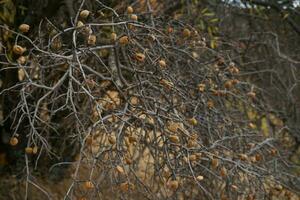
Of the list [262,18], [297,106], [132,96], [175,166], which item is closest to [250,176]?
[175,166]

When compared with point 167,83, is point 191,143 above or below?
below

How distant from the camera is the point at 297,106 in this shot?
231 inches

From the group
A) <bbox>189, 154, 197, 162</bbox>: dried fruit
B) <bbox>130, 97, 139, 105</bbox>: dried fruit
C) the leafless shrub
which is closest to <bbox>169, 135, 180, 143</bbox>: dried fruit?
the leafless shrub

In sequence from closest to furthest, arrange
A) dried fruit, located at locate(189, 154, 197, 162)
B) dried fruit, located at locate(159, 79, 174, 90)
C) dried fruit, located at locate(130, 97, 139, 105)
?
dried fruit, located at locate(189, 154, 197, 162) < dried fruit, located at locate(159, 79, 174, 90) < dried fruit, located at locate(130, 97, 139, 105)

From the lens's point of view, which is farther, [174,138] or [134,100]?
[134,100]

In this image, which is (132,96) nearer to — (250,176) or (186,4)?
(250,176)

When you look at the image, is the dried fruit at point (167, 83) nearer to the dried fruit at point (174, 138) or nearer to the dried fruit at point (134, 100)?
the dried fruit at point (134, 100)

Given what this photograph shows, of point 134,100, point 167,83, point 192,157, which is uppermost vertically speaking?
point 167,83

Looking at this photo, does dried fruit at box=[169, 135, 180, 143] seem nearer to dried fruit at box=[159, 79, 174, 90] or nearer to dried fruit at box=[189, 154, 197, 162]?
dried fruit at box=[189, 154, 197, 162]

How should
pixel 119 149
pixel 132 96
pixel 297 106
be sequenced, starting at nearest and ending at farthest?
pixel 119 149, pixel 132 96, pixel 297 106

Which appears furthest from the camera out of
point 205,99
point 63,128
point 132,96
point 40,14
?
point 63,128

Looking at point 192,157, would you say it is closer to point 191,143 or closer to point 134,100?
point 191,143

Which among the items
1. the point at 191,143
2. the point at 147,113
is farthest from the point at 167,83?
the point at 191,143

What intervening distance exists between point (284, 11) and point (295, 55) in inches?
17.6
